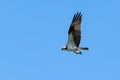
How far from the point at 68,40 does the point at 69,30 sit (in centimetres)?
104

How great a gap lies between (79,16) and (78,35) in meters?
1.54

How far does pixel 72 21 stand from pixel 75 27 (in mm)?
590

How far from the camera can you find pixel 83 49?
56.0m

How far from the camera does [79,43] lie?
57.1m

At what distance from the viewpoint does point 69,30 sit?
188 feet

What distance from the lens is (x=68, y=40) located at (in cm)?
5806

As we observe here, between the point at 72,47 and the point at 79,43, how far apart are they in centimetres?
105

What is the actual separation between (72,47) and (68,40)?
66cm

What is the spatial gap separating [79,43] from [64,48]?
205cm

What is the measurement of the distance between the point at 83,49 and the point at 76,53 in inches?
49.4

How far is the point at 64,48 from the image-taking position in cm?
5872

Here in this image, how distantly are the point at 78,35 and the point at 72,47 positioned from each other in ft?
5.08

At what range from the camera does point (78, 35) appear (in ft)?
186

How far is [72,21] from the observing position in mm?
57094
